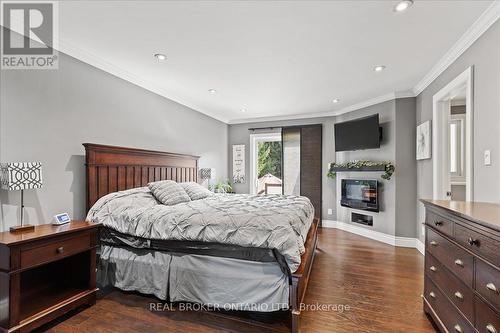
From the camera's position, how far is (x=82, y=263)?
2.36 metres

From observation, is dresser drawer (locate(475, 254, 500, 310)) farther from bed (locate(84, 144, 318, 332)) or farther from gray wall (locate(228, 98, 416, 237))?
gray wall (locate(228, 98, 416, 237))

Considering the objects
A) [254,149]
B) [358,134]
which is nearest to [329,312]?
[358,134]

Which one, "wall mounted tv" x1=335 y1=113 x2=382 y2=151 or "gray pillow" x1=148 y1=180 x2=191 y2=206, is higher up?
"wall mounted tv" x1=335 y1=113 x2=382 y2=151

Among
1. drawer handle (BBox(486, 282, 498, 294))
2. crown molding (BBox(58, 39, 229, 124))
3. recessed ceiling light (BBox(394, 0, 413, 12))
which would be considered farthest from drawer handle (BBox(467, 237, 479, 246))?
crown molding (BBox(58, 39, 229, 124))

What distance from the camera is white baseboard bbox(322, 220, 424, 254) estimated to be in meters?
4.13

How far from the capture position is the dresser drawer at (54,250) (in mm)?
1825

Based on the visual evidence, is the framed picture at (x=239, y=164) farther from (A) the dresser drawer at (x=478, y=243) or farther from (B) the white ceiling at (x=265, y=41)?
(A) the dresser drawer at (x=478, y=243)

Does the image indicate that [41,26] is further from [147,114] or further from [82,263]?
[82,263]

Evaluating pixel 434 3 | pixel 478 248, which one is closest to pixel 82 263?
pixel 478 248

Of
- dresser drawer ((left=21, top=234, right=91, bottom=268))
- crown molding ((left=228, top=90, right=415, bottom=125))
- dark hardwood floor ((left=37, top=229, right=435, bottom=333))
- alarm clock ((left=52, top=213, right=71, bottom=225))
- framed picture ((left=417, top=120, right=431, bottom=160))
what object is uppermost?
crown molding ((left=228, top=90, right=415, bottom=125))

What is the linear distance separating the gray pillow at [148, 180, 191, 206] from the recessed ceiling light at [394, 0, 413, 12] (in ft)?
9.73

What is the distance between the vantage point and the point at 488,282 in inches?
49.5

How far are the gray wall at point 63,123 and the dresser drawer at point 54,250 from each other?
1.94ft

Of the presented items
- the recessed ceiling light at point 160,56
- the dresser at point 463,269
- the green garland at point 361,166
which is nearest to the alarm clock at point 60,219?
the recessed ceiling light at point 160,56
